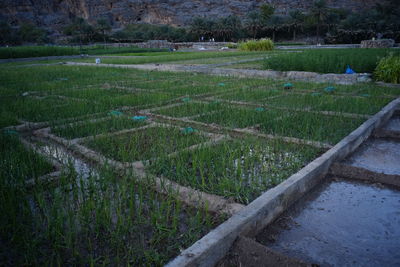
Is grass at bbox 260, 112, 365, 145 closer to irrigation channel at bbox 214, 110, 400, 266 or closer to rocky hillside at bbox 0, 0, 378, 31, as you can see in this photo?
irrigation channel at bbox 214, 110, 400, 266

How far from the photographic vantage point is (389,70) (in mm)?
6824

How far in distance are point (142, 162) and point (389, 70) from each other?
6.43 meters

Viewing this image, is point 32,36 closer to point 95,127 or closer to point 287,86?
point 287,86

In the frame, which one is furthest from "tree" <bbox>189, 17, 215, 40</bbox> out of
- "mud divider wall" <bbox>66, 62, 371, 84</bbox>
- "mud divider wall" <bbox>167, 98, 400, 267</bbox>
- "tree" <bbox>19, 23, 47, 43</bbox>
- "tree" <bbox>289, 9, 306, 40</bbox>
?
"mud divider wall" <bbox>167, 98, 400, 267</bbox>

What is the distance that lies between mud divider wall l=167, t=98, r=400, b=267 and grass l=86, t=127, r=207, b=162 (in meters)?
1.12

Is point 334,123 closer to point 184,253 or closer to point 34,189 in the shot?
point 184,253

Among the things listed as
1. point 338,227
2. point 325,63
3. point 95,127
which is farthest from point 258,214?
point 325,63

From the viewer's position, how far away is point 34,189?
2.03 meters

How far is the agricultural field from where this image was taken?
5.29ft

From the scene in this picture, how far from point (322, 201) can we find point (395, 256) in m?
0.61

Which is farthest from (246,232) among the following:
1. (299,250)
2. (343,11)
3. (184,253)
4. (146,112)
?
(343,11)

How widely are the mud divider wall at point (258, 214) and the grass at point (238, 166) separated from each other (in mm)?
169

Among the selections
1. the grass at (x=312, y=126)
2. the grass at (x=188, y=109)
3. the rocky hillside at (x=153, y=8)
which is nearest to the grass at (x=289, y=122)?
the grass at (x=312, y=126)

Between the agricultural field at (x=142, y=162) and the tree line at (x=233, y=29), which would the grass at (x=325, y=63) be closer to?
the agricultural field at (x=142, y=162)
